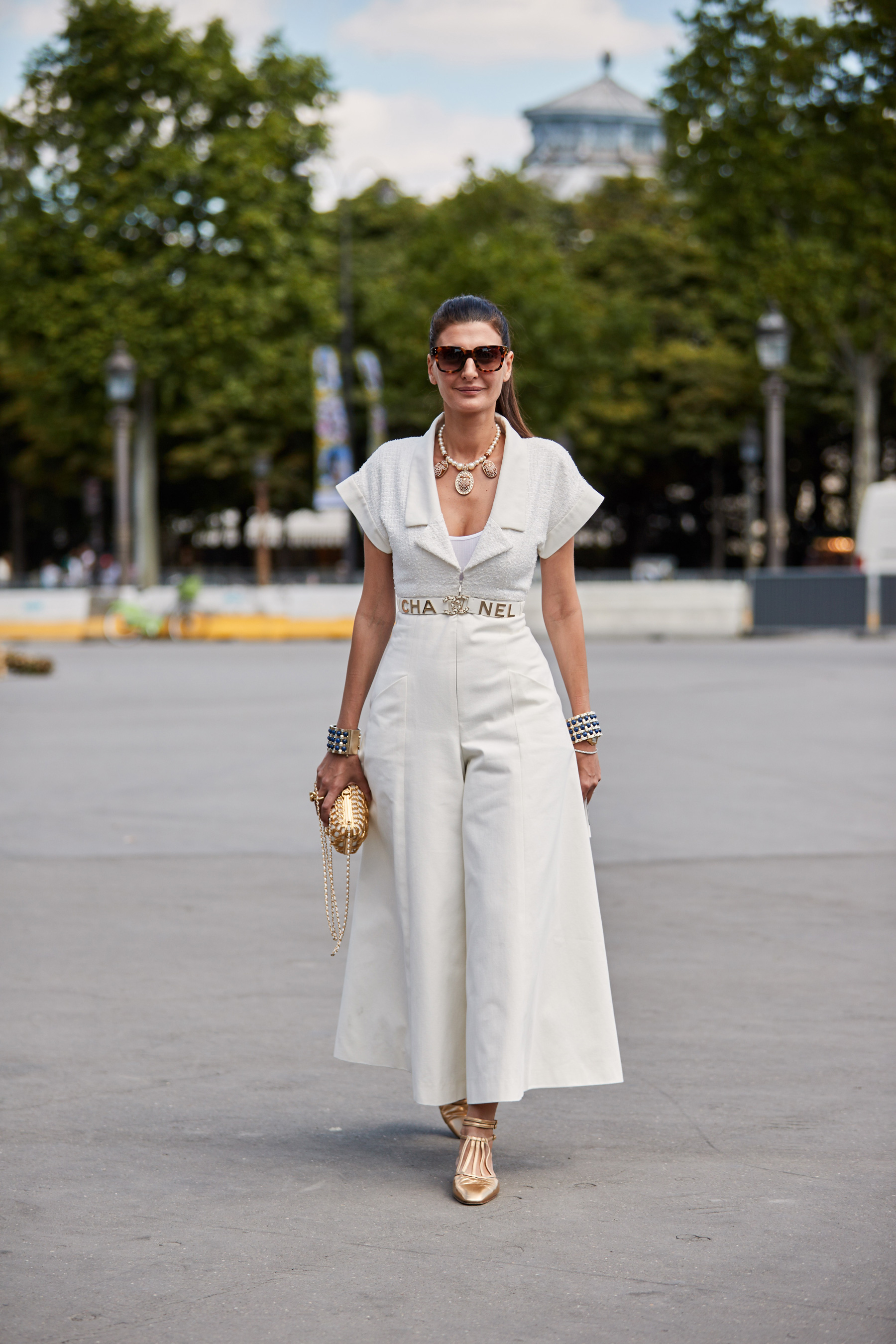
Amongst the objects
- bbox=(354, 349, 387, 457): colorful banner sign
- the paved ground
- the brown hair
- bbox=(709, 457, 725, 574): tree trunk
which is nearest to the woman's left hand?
the brown hair

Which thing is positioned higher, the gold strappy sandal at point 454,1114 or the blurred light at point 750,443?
the blurred light at point 750,443

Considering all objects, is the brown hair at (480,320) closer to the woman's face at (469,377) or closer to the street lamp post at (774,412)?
the woman's face at (469,377)

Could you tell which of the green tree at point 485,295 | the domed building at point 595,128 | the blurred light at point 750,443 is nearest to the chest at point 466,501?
the green tree at point 485,295

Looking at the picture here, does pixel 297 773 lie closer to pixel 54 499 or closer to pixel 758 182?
pixel 758 182

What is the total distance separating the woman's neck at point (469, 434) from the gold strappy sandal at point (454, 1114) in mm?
1471

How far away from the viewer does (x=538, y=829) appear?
4027 millimetres

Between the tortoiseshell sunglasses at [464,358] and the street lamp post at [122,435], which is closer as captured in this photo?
the tortoiseshell sunglasses at [464,358]

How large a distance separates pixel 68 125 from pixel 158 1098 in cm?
4109

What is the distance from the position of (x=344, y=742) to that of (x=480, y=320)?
101 cm

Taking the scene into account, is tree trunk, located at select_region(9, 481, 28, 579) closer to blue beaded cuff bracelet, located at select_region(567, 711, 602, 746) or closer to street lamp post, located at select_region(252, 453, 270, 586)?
street lamp post, located at select_region(252, 453, 270, 586)

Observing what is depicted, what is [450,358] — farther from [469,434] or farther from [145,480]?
[145,480]

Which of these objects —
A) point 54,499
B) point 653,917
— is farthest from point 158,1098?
point 54,499

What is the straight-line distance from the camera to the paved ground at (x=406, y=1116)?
130 inches

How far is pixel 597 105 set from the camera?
108438 millimetres
